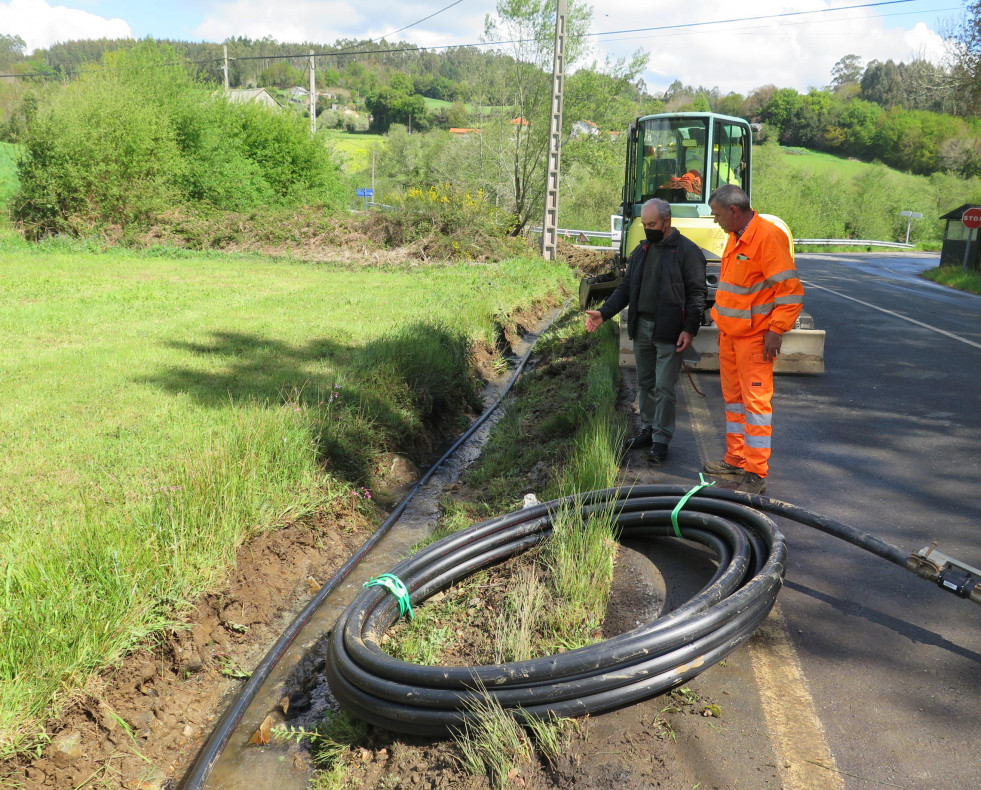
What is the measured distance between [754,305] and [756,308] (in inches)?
1.0

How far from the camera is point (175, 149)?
992 inches

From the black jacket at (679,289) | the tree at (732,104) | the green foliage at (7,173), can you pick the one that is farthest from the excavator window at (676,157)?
the tree at (732,104)

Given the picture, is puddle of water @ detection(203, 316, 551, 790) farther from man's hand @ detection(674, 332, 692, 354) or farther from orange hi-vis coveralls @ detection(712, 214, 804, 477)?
orange hi-vis coveralls @ detection(712, 214, 804, 477)

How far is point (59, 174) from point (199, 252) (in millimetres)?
4700

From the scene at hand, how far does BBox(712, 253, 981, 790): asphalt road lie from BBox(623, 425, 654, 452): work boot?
1.03 metres

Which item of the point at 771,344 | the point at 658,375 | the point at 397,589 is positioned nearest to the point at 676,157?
the point at 658,375

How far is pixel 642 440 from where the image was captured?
6.61 m

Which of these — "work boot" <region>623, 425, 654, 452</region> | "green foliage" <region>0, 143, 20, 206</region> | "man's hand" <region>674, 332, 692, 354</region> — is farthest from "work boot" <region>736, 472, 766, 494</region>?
"green foliage" <region>0, 143, 20, 206</region>

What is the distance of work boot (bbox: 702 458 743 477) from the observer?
5.62 m

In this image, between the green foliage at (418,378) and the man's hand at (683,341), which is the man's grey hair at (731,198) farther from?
the green foliage at (418,378)

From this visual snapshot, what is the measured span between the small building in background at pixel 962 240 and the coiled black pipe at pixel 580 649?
2503 cm

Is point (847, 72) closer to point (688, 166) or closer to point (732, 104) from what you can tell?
point (732, 104)

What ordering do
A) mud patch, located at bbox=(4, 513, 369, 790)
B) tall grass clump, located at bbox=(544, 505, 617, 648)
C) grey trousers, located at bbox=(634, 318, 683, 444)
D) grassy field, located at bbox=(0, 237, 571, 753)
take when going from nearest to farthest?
1. mud patch, located at bbox=(4, 513, 369, 790)
2. grassy field, located at bbox=(0, 237, 571, 753)
3. tall grass clump, located at bbox=(544, 505, 617, 648)
4. grey trousers, located at bbox=(634, 318, 683, 444)

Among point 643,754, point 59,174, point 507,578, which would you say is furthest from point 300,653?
point 59,174
